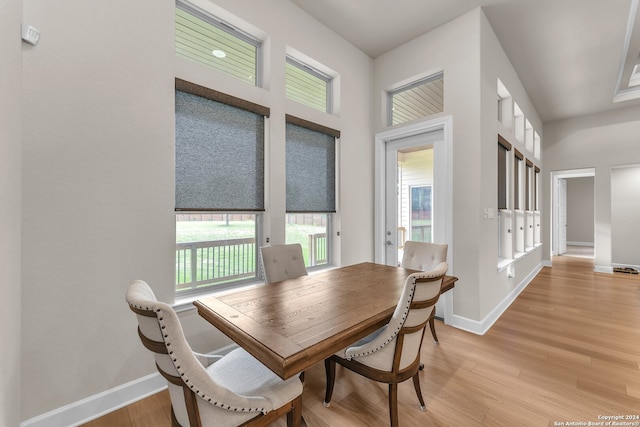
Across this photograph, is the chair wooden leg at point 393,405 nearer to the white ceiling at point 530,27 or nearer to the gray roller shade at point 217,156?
the gray roller shade at point 217,156

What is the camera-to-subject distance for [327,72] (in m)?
3.22

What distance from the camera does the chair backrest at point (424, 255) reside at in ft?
8.20

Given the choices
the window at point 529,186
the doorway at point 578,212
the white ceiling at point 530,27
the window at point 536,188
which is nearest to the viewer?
the white ceiling at point 530,27

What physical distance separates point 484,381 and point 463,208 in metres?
1.63

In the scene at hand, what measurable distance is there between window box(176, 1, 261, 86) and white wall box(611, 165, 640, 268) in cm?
759

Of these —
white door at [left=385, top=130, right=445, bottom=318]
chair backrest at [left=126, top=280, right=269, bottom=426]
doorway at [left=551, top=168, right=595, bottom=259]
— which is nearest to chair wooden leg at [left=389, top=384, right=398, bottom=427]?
chair backrest at [left=126, top=280, right=269, bottom=426]

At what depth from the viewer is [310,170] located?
299 cm

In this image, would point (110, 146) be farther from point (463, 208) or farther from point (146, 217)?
point (463, 208)

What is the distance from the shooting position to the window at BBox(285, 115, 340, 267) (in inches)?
111

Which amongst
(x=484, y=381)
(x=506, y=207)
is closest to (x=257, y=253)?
(x=484, y=381)

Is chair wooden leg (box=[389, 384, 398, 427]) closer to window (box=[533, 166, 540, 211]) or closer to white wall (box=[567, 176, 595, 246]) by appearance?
window (box=[533, 166, 540, 211])

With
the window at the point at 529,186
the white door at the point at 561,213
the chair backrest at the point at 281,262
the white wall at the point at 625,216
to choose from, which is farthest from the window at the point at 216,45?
the white door at the point at 561,213

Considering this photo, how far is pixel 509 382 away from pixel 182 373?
230cm

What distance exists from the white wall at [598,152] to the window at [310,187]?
Answer: 5.96 meters
